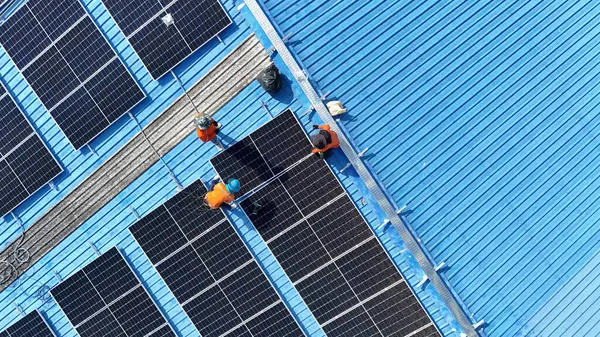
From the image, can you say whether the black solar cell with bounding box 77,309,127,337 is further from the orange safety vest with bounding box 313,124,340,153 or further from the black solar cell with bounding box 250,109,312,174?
the orange safety vest with bounding box 313,124,340,153

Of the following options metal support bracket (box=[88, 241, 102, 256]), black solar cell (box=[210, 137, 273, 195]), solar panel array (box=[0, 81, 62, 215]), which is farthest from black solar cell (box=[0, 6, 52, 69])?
black solar cell (box=[210, 137, 273, 195])

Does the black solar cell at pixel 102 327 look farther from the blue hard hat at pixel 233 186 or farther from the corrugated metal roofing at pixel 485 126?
the corrugated metal roofing at pixel 485 126

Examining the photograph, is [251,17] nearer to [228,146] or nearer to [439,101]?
[228,146]

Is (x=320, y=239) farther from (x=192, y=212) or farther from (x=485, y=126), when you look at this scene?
(x=485, y=126)

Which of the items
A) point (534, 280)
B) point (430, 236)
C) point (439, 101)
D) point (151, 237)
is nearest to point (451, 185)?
point (430, 236)

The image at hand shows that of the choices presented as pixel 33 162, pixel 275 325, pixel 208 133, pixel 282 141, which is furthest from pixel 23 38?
pixel 275 325

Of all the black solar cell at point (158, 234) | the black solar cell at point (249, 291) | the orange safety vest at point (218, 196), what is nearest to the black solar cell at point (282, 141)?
the orange safety vest at point (218, 196)
